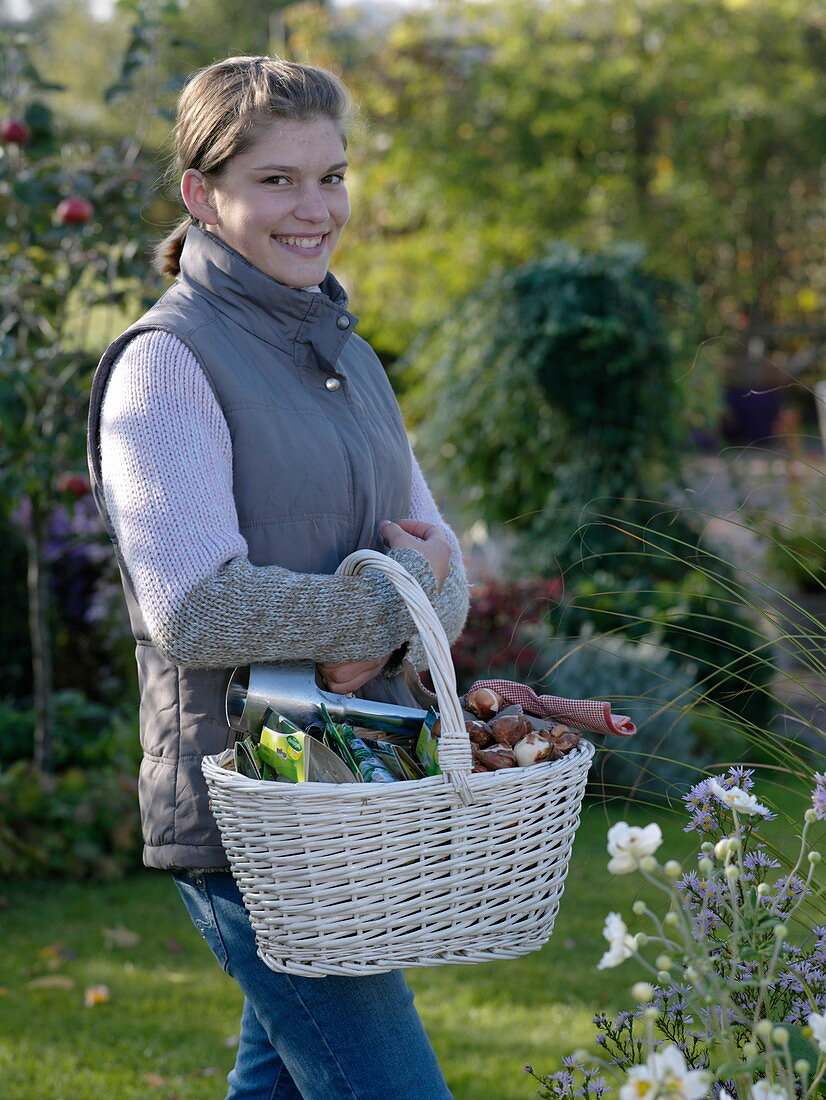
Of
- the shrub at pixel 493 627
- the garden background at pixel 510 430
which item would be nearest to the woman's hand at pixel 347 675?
the garden background at pixel 510 430

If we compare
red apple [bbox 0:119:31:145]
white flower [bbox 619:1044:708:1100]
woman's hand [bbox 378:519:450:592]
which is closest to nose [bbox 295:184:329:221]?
woman's hand [bbox 378:519:450:592]

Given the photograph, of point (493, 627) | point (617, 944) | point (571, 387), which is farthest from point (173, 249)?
point (571, 387)

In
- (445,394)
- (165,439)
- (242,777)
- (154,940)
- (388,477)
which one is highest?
(165,439)

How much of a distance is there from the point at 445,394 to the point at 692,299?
52.8 inches

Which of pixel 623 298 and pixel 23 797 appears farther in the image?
pixel 623 298

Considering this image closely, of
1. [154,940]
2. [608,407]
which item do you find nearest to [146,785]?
[154,940]

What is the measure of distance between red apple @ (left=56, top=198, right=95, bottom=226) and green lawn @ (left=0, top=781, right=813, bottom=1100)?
2.21 metres

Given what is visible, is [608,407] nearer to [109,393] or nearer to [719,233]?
[109,393]

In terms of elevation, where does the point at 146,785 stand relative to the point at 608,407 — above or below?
above

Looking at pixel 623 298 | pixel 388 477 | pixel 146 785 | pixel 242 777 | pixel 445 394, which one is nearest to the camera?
pixel 242 777

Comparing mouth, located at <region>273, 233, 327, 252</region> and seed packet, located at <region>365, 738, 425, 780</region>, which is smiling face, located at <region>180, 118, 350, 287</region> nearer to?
mouth, located at <region>273, 233, 327, 252</region>

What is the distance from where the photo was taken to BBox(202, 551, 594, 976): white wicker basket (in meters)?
1.32

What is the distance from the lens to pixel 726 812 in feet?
5.17

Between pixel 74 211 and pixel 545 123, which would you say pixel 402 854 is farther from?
pixel 545 123
